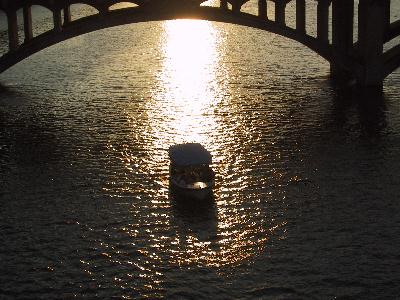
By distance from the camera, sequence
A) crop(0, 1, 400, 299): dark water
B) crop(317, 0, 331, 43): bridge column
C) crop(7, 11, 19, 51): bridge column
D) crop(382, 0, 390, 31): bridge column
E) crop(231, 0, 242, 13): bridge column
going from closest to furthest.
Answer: crop(0, 1, 400, 299): dark water < crop(231, 0, 242, 13): bridge column < crop(382, 0, 390, 31): bridge column < crop(7, 11, 19, 51): bridge column < crop(317, 0, 331, 43): bridge column

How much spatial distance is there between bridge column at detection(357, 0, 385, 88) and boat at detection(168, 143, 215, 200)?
1584 inches

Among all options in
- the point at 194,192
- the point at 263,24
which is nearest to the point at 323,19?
the point at 263,24

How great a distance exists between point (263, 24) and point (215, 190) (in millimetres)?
41254

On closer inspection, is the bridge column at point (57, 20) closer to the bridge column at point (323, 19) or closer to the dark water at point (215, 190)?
the dark water at point (215, 190)

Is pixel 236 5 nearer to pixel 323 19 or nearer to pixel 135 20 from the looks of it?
pixel 323 19

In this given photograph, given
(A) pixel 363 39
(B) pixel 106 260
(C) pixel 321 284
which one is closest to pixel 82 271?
(B) pixel 106 260

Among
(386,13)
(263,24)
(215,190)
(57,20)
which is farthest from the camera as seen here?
(386,13)

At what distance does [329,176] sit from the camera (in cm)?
6462

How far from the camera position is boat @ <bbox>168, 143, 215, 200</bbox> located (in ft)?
197

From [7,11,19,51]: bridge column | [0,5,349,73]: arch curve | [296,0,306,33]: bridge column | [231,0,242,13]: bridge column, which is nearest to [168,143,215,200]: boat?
[0,5,349,73]: arch curve

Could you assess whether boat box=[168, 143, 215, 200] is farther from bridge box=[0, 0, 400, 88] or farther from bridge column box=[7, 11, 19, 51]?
bridge column box=[7, 11, 19, 51]

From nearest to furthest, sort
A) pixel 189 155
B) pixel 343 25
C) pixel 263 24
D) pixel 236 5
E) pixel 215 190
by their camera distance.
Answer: pixel 215 190
pixel 189 155
pixel 236 5
pixel 263 24
pixel 343 25

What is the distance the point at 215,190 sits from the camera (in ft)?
203

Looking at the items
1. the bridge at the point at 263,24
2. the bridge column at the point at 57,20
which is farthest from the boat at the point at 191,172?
the bridge column at the point at 57,20
